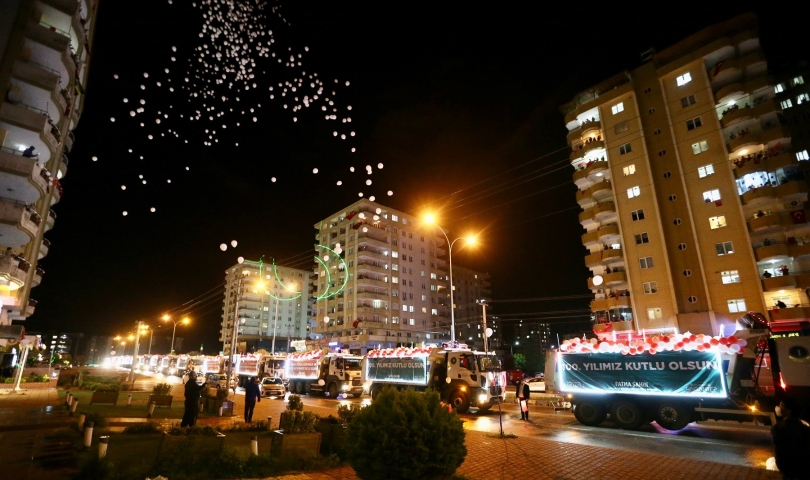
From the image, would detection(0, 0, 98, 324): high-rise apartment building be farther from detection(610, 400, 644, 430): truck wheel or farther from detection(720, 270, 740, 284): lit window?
detection(720, 270, 740, 284): lit window

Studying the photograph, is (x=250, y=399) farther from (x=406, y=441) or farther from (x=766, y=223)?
(x=766, y=223)

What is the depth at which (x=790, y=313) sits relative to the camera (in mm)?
30141

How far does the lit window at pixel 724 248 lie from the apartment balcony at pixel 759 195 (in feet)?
12.1

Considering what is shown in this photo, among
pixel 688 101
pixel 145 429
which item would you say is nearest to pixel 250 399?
pixel 145 429

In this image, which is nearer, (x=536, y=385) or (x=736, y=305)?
(x=536, y=385)

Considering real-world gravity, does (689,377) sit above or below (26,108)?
below

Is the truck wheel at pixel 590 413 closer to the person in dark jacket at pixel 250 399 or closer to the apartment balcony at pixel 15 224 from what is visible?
the person in dark jacket at pixel 250 399

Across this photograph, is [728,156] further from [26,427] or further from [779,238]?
[26,427]

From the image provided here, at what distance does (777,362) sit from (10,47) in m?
38.8

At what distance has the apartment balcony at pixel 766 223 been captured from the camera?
32.4 metres

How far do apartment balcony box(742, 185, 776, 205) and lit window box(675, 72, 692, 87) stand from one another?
466 inches

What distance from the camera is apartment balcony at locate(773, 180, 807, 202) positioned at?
32.3 m

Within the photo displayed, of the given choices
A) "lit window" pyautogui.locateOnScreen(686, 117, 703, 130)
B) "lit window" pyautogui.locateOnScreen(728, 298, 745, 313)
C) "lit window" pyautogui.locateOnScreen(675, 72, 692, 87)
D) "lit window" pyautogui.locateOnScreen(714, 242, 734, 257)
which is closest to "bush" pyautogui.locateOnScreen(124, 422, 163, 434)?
"lit window" pyautogui.locateOnScreen(728, 298, 745, 313)

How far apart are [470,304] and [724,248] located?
79775 millimetres
